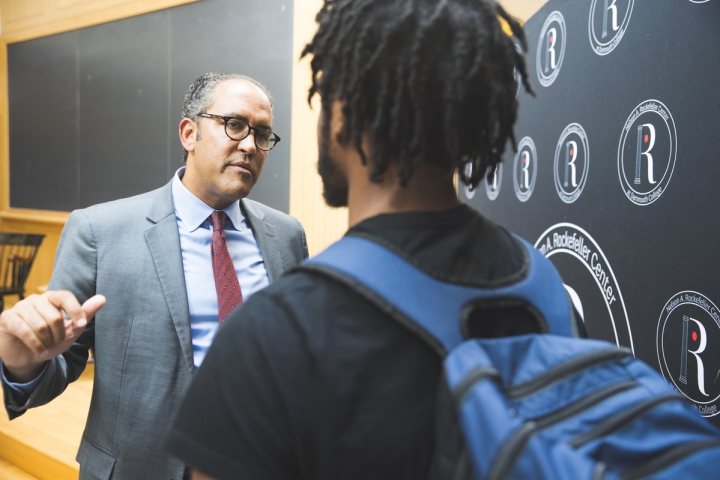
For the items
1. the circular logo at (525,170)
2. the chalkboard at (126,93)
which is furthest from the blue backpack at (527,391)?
the chalkboard at (126,93)

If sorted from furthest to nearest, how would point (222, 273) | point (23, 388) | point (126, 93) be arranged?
point (126, 93), point (222, 273), point (23, 388)

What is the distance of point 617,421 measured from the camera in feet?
1.67

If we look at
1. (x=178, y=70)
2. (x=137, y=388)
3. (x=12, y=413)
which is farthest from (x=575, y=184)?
(x=178, y=70)

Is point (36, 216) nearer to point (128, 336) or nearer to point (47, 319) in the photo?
point (128, 336)

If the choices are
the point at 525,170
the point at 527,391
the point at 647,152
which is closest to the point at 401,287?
the point at 527,391

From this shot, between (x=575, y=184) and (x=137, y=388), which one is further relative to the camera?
(x=575, y=184)

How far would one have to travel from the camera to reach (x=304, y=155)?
3.88 metres

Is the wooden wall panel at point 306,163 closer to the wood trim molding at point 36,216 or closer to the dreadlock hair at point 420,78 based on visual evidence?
the wood trim molding at point 36,216

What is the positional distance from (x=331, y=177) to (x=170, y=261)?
2.91ft

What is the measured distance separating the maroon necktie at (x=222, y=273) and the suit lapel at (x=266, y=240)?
112mm

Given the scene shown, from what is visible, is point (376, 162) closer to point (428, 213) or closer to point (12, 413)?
point (428, 213)

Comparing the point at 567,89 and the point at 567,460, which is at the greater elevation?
the point at 567,89

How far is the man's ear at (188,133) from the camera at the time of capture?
175 cm

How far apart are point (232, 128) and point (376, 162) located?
3.70ft
